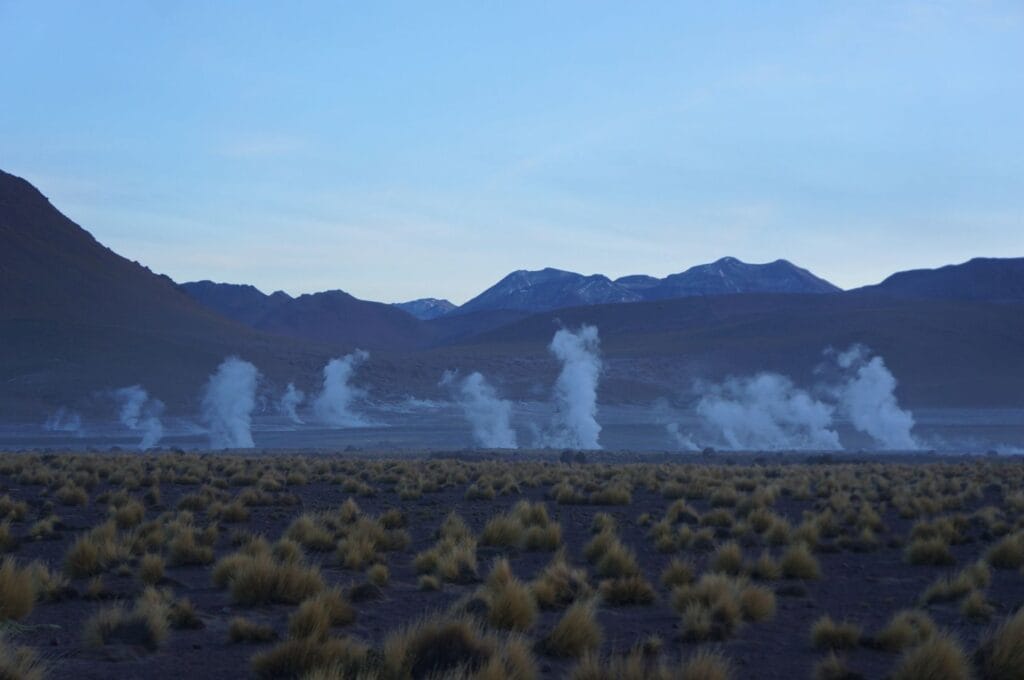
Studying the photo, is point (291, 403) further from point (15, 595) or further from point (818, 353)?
point (15, 595)

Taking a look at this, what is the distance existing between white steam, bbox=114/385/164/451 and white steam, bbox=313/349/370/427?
1363 centimetres

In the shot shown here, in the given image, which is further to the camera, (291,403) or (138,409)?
(291,403)

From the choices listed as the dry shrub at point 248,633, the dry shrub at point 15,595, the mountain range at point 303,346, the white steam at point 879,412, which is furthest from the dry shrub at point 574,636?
the mountain range at point 303,346

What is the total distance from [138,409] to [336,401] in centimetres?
1745

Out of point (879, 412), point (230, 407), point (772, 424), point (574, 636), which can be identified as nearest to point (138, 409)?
point (230, 407)

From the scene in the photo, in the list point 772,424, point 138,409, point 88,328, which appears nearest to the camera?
point 772,424

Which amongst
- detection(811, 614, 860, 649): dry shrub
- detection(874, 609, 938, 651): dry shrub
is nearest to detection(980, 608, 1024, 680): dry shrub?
detection(874, 609, 938, 651): dry shrub

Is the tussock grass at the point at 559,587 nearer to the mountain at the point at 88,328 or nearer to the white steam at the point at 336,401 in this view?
the mountain at the point at 88,328

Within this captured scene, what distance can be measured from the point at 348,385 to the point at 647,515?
300 feet

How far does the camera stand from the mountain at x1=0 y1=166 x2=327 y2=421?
96125 millimetres

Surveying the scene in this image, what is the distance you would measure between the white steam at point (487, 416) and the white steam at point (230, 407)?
15.9m

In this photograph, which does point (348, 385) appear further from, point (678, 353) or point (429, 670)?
point (429, 670)

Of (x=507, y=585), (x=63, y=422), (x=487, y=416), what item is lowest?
(x=507, y=585)

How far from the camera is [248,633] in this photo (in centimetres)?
1059
